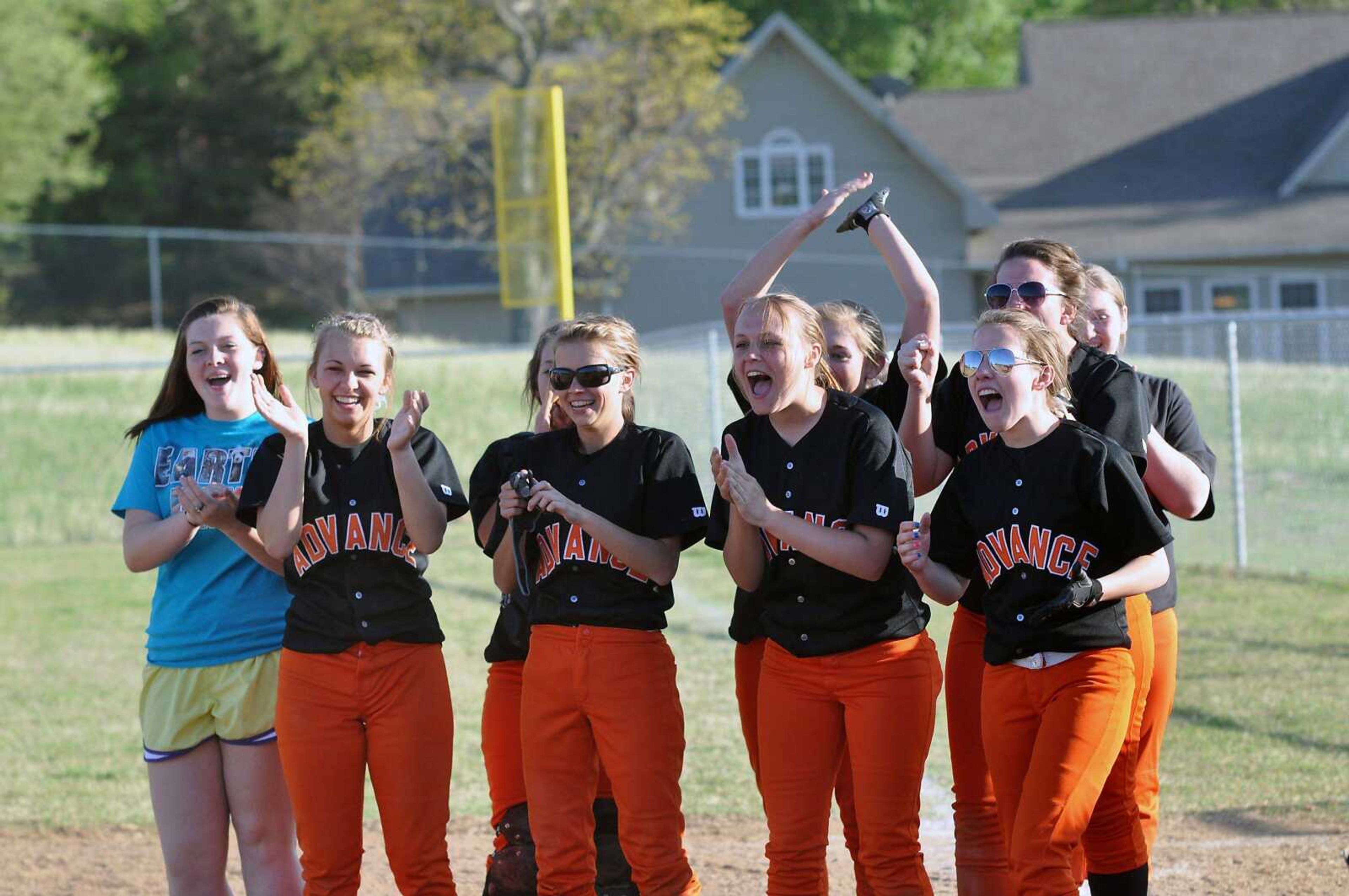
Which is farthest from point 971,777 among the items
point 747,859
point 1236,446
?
point 1236,446

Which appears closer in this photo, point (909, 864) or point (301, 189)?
point (909, 864)

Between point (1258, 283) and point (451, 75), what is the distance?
15.7m

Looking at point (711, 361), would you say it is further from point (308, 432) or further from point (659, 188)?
point (659, 188)

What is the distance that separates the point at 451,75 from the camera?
29.6 m

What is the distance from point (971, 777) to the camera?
407 centimetres

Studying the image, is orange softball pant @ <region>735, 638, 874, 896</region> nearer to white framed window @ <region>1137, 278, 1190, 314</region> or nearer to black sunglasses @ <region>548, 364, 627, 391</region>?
black sunglasses @ <region>548, 364, 627, 391</region>

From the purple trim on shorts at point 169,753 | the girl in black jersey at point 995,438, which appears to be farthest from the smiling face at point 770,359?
the purple trim on shorts at point 169,753

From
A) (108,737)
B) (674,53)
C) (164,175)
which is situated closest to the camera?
(108,737)

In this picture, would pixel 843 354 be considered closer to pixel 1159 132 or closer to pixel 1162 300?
pixel 1162 300

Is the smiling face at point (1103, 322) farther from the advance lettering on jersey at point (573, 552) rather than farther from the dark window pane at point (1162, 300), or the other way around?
the dark window pane at point (1162, 300)

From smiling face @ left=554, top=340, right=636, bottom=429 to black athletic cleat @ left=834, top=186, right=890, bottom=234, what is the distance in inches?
32.5

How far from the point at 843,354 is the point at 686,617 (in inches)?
242

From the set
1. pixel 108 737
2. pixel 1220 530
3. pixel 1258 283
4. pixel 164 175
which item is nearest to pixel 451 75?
pixel 164 175

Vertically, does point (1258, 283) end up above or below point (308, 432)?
above
